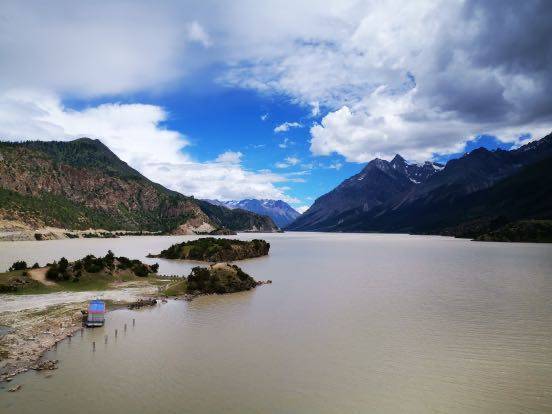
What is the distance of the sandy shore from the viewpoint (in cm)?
2873

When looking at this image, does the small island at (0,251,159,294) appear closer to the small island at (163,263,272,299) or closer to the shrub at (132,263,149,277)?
the shrub at (132,263,149,277)

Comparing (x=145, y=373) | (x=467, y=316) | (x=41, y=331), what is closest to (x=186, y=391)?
(x=145, y=373)

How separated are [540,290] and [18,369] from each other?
211 feet

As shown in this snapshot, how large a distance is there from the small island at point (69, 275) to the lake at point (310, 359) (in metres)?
17.4

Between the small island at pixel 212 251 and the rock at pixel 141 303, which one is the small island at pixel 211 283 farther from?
the small island at pixel 212 251

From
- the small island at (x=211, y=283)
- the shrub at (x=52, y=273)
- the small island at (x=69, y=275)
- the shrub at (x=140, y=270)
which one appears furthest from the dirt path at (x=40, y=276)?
the small island at (x=211, y=283)

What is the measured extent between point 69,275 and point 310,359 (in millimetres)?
44290

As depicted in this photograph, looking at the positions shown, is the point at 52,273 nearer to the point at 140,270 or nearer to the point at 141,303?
the point at 140,270

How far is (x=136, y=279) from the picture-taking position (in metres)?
69.4

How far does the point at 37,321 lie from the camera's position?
37.9 meters

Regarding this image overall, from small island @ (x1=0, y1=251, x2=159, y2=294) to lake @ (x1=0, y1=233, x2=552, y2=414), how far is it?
57.0 feet

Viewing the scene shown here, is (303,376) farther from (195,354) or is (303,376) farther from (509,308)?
(509,308)

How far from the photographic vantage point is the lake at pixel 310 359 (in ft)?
75.8

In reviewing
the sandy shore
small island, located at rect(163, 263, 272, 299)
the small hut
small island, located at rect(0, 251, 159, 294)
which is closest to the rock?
the sandy shore
